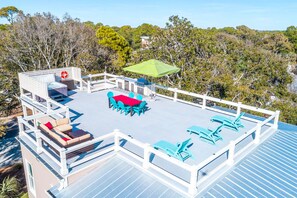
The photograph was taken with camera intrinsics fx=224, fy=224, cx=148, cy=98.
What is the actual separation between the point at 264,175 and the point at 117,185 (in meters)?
4.38

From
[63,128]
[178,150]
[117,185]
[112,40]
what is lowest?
[117,185]

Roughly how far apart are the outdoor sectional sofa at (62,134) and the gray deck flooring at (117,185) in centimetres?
108

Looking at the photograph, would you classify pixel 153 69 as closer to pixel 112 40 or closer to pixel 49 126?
pixel 49 126

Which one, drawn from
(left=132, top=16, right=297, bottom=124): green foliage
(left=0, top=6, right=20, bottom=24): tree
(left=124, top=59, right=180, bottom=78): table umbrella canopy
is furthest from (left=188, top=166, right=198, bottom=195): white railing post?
(left=0, top=6, right=20, bottom=24): tree

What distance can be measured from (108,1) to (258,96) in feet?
101

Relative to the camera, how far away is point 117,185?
6285 millimetres

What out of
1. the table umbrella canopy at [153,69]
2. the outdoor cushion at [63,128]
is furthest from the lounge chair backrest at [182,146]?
the table umbrella canopy at [153,69]

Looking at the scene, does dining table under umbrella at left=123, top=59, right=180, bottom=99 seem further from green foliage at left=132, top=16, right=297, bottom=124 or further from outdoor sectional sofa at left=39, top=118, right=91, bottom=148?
green foliage at left=132, top=16, right=297, bottom=124

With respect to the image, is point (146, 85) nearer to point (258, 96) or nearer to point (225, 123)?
point (225, 123)

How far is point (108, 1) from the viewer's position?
39.6m

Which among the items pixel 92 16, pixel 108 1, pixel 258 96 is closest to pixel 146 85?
pixel 258 96

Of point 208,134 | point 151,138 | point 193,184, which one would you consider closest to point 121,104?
point 151,138

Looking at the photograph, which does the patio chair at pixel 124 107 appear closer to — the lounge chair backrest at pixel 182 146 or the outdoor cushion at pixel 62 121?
the outdoor cushion at pixel 62 121

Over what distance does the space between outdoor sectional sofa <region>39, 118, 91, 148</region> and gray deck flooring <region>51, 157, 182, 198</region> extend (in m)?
1.08
